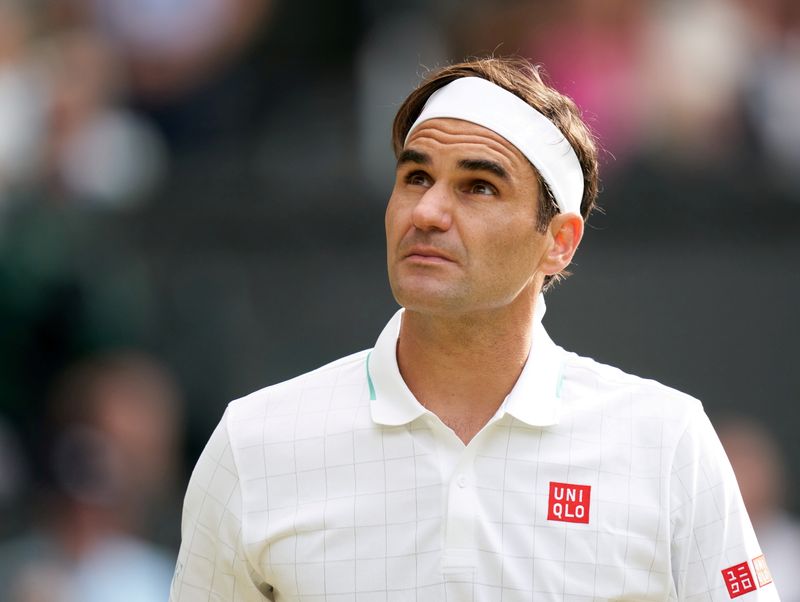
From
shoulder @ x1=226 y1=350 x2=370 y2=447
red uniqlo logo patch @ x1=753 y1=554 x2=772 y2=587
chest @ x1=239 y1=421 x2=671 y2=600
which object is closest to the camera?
chest @ x1=239 y1=421 x2=671 y2=600

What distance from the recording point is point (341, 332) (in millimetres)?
6773

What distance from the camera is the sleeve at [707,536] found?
10.9 ft

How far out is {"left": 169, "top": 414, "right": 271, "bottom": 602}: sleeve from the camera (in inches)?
135

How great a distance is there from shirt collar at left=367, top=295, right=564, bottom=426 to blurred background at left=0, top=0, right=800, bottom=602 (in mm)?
2776

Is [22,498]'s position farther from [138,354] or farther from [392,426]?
[392,426]

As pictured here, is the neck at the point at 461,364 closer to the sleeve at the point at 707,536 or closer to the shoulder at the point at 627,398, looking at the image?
the shoulder at the point at 627,398

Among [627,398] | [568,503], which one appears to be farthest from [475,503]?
[627,398]

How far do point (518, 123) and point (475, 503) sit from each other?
34.4 inches

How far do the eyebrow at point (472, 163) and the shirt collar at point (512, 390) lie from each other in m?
0.39

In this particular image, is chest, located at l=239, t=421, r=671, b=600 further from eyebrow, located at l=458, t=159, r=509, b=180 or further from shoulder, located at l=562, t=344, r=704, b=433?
eyebrow, located at l=458, t=159, r=509, b=180

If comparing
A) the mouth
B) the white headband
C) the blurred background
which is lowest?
the mouth

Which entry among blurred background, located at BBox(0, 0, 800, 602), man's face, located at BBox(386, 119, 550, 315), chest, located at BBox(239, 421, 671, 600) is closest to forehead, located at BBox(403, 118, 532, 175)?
man's face, located at BBox(386, 119, 550, 315)

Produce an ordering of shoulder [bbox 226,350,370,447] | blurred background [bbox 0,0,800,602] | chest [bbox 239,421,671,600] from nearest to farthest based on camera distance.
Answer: chest [bbox 239,421,671,600] → shoulder [bbox 226,350,370,447] → blurred background [bbox 0,0,800,602]

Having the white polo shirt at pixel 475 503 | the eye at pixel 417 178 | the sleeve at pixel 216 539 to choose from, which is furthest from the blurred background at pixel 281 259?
the eye at pixel 417 178
